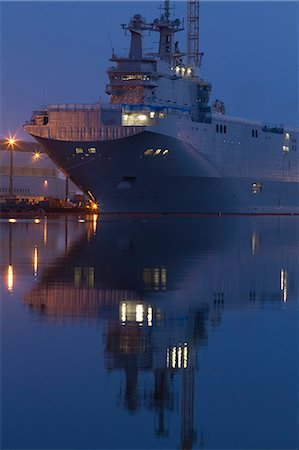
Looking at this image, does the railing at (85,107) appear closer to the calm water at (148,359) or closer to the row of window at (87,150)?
the row of window at (87,150)

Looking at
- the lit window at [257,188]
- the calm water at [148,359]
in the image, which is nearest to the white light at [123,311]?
the calm water at [148,359]

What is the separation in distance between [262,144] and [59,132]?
20732 millimetres

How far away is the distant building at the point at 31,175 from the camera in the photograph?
4360 inches

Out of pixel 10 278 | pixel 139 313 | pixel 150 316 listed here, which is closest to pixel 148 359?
A: pixel 150 316

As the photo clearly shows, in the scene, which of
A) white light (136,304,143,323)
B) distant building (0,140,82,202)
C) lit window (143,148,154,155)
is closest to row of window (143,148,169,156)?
lit window (143,148,154,155)

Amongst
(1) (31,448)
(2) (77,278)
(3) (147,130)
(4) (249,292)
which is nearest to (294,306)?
(4) (249,292)

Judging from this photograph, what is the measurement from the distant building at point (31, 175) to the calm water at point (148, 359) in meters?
92.2

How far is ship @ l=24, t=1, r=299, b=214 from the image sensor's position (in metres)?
62.3

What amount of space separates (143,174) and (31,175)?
179 ft

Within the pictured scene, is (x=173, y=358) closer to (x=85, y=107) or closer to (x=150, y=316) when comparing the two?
(x=150, y=316)

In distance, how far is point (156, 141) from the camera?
203ft

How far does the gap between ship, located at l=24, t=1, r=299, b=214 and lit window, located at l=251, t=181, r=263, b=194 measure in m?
0.17

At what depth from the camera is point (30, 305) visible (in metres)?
13.6

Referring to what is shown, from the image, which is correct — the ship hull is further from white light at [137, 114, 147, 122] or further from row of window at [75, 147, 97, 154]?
white light at [137, 114, 147, 122]
